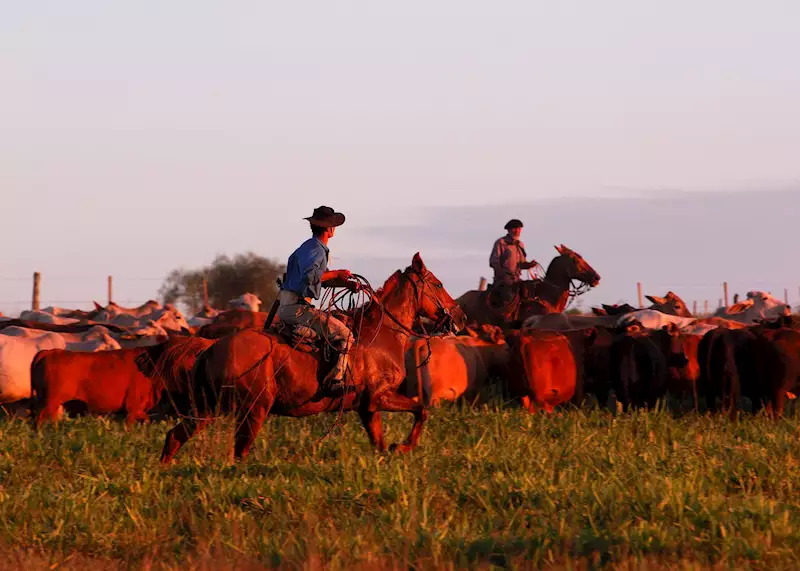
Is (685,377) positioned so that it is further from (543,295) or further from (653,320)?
(543,295)

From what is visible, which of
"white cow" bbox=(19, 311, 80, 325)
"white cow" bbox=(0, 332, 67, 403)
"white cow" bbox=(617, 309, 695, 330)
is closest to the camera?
Result: "white cow" bbox=(0, 332, 67, 403)

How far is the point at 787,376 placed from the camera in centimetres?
1346

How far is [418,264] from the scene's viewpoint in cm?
1148

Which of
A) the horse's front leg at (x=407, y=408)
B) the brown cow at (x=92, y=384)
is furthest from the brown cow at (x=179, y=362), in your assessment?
the brown cow at (x=92, y=384)

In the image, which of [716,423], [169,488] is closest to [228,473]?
[169,488]

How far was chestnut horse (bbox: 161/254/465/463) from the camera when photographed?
1045cm

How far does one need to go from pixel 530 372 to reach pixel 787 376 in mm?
3053

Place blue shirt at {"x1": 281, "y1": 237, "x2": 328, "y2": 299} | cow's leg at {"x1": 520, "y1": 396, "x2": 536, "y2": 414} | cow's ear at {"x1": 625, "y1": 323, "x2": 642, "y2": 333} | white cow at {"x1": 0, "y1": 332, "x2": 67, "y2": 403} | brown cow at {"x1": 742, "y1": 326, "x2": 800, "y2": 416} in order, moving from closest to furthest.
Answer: blue shirt at {"x1": 281, "y1": 237, "x2": 328, "y2": 299}, brown cow at {"x1": 742, "y1": 326, "x2": 800, "y2": 416}, cow's leg at {"x1": 520, "y1": 396, "x2": 536, "y2": 414}, white cow at {"x1": 0, "y1": 332, "x2": 67, "y2": 403}, cow's ear at {"x1": 625, "y1": 323, "x2": 642, "y2": 333}

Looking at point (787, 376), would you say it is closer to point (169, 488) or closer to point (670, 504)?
point (670, 504)

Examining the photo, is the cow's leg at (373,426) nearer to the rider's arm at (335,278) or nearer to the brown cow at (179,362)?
the rider's arm at (335,278)

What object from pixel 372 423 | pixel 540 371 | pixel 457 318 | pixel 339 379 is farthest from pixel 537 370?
pixel 339 379

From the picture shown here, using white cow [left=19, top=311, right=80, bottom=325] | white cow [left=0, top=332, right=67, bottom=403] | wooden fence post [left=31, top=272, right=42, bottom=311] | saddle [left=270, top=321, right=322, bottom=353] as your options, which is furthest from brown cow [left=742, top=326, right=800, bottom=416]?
wooden fence post [left=31, top=272, right=42, bottom=311]

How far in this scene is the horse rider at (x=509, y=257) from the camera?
22719 millimetres

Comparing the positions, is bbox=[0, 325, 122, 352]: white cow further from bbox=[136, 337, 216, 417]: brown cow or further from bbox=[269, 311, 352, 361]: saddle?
bbox=[269, 311, 352, 361]: saddle
